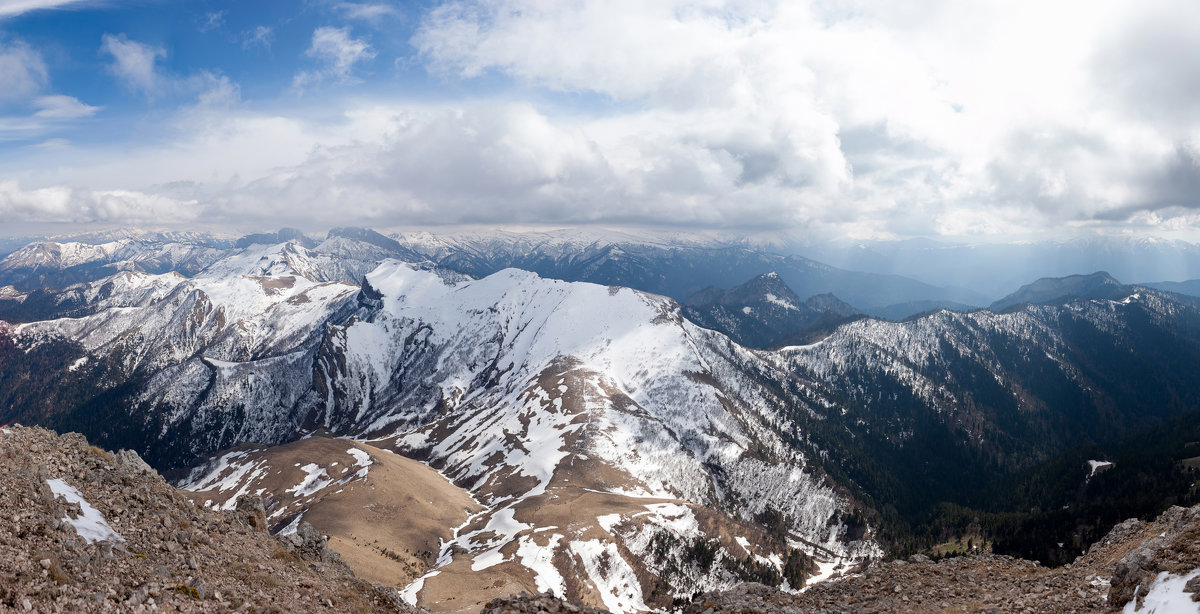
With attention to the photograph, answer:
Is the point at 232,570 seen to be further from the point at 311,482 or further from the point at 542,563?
the point at 311,482

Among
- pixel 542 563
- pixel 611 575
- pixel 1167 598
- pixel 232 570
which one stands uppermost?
pixel 1167 598

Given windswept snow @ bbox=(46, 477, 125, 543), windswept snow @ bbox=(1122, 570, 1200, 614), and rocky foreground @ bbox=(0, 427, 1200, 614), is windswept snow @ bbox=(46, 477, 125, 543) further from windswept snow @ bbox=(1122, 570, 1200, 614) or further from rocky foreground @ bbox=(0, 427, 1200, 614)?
windswept snow @ bbox=(1122, 570, 1200, 614)

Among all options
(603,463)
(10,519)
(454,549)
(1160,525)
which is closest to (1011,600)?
(1160,525)

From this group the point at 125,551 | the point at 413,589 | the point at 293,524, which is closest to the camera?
the point at 125,551

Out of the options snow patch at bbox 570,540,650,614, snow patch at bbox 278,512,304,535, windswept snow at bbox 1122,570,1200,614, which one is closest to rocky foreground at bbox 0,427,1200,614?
windswept snow at bbox 1122,570,1200,614

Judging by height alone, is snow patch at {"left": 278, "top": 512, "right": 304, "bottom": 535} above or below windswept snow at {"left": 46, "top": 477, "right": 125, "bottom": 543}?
below

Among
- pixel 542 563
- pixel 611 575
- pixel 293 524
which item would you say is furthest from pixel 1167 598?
pixel 293 524

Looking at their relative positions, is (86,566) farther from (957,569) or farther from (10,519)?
(957,569)

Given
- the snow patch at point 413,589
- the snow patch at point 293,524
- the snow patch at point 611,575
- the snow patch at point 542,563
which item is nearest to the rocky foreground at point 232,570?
the snow patch at point 413,589

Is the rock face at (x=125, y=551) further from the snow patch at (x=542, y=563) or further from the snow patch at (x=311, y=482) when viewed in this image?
the snow patch at (x=311, y=482)
